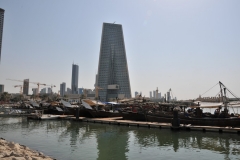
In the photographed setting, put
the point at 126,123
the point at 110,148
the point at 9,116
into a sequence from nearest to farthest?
the point at 110,148, the point at 126,123, the point at 9,116

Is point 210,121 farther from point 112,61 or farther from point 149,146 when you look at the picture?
point 112,61

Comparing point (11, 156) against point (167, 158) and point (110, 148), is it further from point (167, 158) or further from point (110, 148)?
point (167, 158)

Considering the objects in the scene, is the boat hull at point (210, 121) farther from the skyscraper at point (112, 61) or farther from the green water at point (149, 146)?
the skyscraper at point (112, 61)

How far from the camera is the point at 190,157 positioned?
1744 centimetres

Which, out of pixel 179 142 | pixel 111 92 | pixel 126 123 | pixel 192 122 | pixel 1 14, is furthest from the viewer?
pixel 111 92

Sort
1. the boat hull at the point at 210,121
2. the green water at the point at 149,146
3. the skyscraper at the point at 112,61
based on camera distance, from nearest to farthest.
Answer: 1. the green water at the point at 149,146
2. the boat hull at the point at 210,121
3. the skyscraper at the point at 112,61

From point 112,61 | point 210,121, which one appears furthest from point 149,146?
point 112,61

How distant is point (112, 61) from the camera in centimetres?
14950

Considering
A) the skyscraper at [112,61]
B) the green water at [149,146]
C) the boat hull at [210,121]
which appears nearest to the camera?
the green water at [149,146]

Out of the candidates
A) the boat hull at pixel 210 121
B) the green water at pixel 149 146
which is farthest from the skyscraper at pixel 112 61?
the green water at pixel 149 146

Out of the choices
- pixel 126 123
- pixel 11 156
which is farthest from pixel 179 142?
pixel 11 156

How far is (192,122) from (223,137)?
7.25m

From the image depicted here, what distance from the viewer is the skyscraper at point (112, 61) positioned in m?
149

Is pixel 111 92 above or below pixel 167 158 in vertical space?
above
